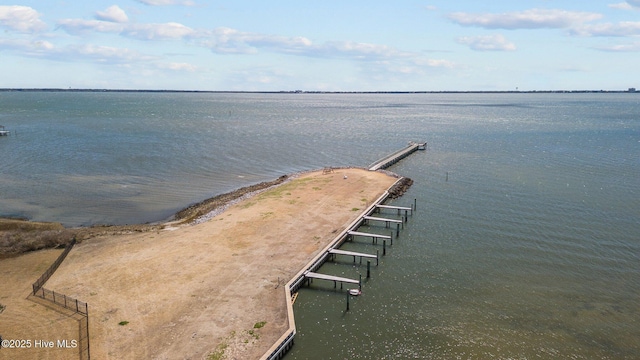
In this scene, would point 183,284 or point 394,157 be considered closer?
point 183,284

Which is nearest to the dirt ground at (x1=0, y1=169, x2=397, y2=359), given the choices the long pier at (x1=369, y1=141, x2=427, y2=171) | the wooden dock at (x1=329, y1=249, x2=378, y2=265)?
the wooden dock at (x1=329, y1=249, x2=378, y2=265)

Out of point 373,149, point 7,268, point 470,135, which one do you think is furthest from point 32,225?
point 470,135

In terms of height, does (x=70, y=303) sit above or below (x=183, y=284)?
below

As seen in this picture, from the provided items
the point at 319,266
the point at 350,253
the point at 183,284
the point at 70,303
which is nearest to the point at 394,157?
the point at 350,253

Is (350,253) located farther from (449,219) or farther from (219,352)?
(219,352)

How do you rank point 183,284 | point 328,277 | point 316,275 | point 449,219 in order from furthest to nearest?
1. point 449,219
2. point 316,275
3. point 328,277
4. point 183,284

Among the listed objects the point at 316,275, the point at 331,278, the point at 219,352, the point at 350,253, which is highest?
the point at 350,253
